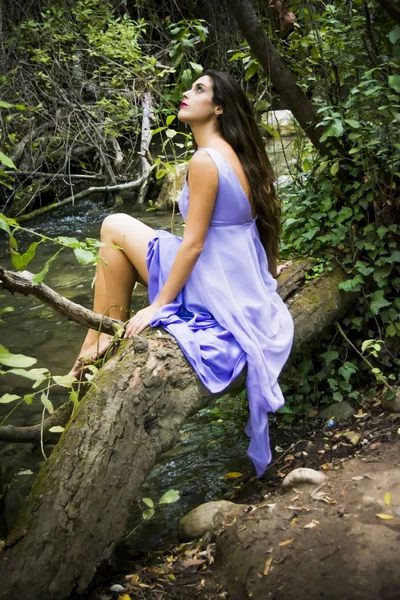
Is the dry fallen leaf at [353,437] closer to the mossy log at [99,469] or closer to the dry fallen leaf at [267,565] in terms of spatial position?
the mossy log at [99,469]

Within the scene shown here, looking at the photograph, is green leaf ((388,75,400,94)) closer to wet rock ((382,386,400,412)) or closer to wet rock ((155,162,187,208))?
wet rock ((382,386,400,412))

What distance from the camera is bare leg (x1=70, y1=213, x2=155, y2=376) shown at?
2934 mm

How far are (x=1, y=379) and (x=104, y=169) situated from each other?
482cm

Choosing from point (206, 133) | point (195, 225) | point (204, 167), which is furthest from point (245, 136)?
point (195, 225)

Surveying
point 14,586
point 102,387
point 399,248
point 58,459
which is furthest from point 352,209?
point 14,586

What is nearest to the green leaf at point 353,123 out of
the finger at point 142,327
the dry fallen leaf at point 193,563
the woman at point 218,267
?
the woman at point 218,267

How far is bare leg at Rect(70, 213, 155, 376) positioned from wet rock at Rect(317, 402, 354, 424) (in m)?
1.12

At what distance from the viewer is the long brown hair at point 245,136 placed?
283 cm

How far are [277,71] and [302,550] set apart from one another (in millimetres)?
2339

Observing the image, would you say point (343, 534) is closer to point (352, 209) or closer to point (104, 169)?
point (352, 209)

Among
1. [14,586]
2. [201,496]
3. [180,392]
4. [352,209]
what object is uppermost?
[352,209]

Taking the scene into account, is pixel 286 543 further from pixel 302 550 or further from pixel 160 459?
pixel 160 459

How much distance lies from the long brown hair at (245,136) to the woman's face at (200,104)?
2 cm

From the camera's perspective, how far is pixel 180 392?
2.48 metres
